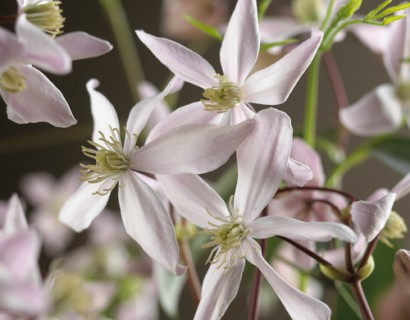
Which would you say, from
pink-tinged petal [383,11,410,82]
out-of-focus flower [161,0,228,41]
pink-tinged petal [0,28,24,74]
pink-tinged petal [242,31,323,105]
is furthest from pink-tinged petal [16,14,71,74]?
out-of-focus flower [161,0,228,41]

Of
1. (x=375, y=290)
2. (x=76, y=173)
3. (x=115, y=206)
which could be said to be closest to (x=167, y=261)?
(x=375, y=290)

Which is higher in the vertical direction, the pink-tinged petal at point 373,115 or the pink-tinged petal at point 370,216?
the pink-tinged petal at point 370,216

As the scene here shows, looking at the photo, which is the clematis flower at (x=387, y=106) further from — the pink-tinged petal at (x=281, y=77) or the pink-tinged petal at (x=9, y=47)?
the pink-tinged petal at (x=9, y=47)

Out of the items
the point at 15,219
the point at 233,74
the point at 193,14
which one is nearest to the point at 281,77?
the point at 233,74

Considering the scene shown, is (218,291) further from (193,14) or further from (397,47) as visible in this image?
(193,14)

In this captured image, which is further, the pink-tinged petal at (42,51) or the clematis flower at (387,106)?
the clematis flower at (387,106)

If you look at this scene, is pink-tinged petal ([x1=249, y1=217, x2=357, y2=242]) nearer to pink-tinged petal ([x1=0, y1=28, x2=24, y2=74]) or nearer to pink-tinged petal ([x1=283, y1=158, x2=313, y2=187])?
pink-tinged petal ([x1=283, y1=158, x2=313, y2=187])

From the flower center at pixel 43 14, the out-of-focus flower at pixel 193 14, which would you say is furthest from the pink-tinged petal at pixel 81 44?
the out-of-focus flower at pixel 193 14
